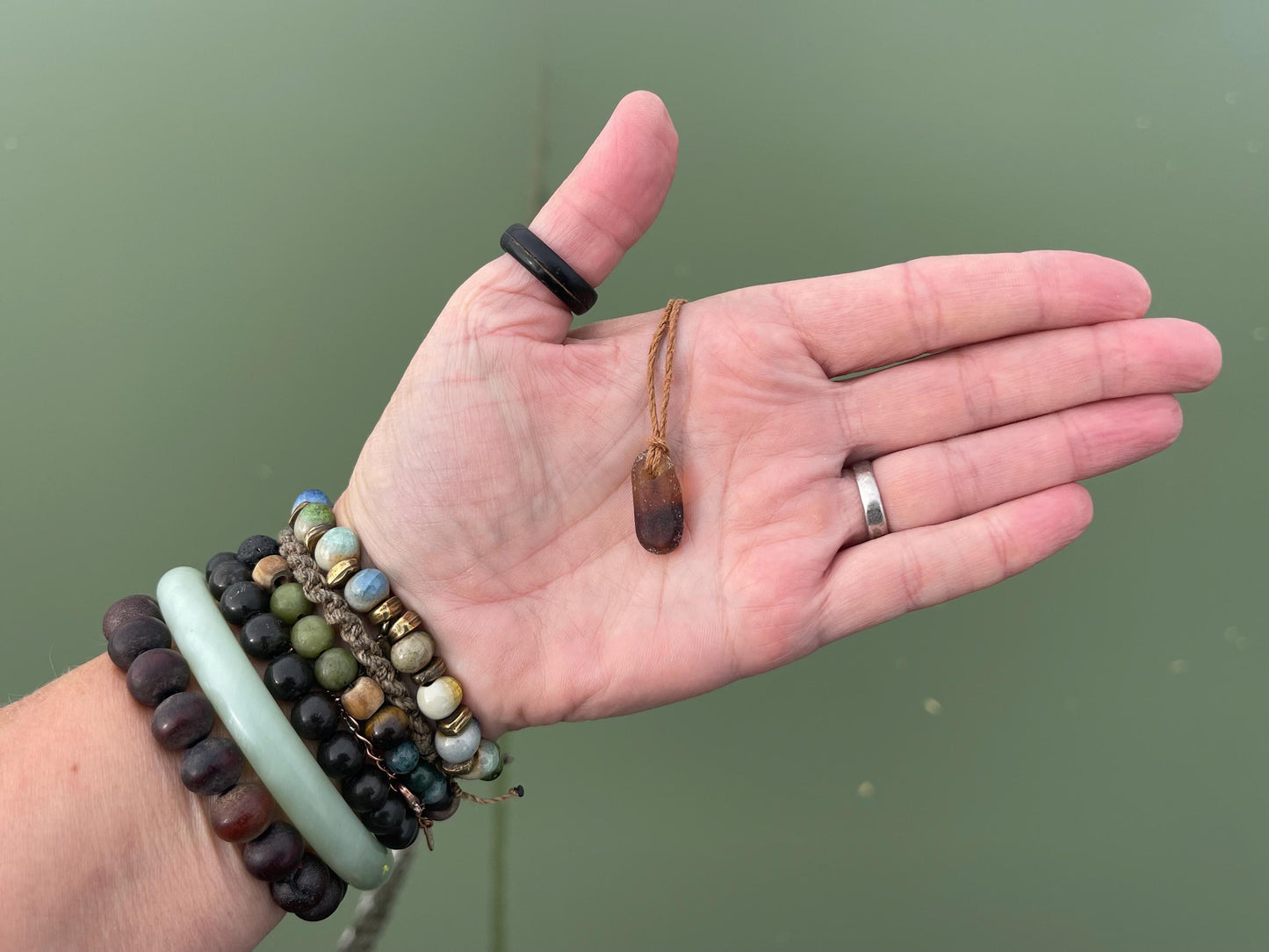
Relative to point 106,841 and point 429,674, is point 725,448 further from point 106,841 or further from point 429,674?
point 106,841

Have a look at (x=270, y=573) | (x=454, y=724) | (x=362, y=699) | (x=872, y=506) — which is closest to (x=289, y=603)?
(x=270, y=573)

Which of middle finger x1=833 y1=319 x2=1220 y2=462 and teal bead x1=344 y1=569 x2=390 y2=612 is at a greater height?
middle finger x1=833 y1=319 x2=1220 y2=462

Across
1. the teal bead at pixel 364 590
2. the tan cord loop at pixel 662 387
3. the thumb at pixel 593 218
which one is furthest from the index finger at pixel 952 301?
the teal bead at pixel 364 590

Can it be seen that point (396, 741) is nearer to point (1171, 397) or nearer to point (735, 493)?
point (735, 493)

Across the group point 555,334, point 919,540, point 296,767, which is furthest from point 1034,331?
point 296,767

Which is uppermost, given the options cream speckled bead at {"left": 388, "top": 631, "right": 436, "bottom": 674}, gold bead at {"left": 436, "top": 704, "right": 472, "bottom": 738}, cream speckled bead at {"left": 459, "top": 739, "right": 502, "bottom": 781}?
cream speckled bead at {"left": 388, "top": 631, "right": 436, "bottom": 674}

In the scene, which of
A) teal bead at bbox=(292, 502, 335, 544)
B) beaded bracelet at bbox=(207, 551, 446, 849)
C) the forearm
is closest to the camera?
the forearm

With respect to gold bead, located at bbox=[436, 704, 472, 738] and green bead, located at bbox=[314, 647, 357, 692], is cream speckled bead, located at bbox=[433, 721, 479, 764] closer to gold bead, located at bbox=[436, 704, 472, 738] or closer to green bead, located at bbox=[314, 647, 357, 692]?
gold bead, located at bbox=[436, 704, 472, 738]

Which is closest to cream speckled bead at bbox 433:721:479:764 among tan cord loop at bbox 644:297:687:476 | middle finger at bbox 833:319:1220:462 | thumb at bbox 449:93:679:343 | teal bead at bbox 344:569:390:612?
teal bead at bbox 344:569:390:612
